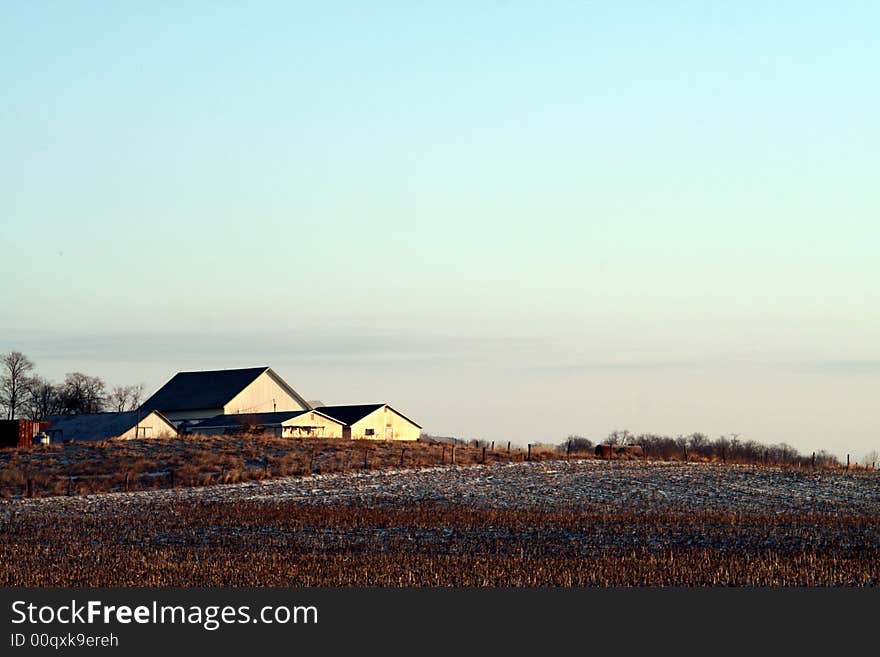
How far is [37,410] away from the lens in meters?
134

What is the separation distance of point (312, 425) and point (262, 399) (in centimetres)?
943

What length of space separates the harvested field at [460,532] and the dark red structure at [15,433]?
24.8 m

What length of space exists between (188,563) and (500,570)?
6247 millimetres

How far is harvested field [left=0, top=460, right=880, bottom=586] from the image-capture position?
23.9m

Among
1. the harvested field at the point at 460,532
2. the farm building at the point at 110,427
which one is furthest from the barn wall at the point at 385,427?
the harvested field at the point at 460,532

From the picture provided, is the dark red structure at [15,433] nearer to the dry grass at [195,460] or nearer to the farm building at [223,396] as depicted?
the dry grass at [195,460]

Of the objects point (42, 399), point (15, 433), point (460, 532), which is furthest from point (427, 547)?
point (42, 399)

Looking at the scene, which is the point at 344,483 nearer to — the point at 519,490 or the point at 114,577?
the point at 519,490

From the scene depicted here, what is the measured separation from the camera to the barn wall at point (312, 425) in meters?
87.8

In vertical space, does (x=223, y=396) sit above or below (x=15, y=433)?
above

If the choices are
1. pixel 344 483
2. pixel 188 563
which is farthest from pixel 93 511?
pixel 188 563

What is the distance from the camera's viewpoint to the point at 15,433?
249 ft

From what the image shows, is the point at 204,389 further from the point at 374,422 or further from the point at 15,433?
the point at 15,433

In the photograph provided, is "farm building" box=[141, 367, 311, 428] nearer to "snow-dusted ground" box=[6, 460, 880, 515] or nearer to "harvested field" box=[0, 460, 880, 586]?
"snow-dusted ground" box=[6, 460, 880, 515]
